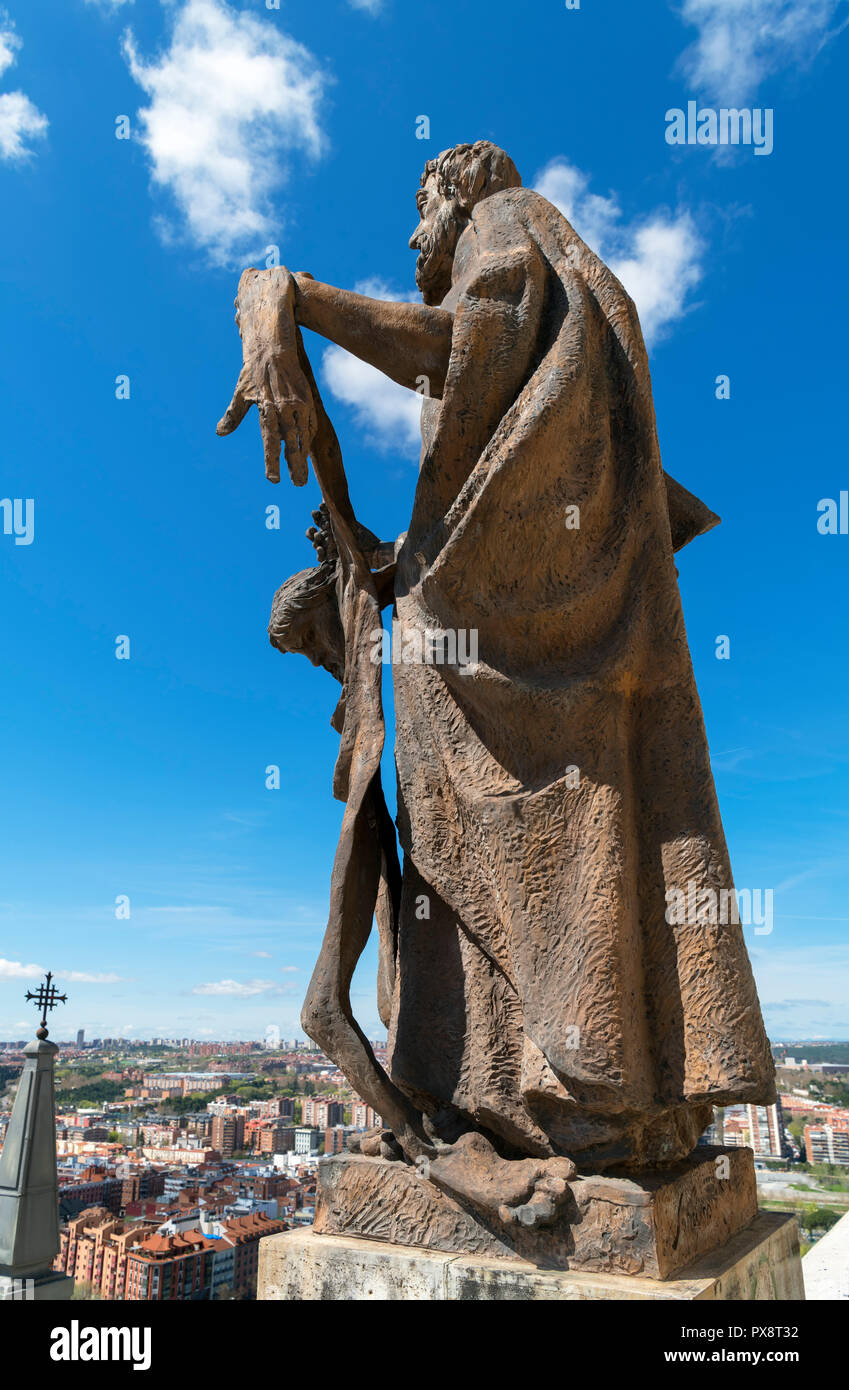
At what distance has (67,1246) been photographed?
1009 cm

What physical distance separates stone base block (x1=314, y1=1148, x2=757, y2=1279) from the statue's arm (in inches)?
111

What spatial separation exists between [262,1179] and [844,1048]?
631 centimetres

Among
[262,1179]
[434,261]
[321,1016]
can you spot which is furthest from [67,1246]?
[434,261]

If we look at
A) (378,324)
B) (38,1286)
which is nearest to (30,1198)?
(38,1286)

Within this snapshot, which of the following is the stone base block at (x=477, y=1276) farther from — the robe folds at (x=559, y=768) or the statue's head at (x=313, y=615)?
the statue's head at (x=313, y=615)

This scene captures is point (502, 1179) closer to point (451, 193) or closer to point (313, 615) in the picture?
point (313, 615)

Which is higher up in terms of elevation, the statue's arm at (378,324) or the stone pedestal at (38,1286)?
the statue's arm at (378,324)

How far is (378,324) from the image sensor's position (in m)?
3.38

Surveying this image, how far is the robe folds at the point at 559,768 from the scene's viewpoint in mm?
2932

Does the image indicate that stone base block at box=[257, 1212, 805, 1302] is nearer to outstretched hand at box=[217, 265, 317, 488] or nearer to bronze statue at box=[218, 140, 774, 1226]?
bronze statue at box=[218, 140, 774, 1226]

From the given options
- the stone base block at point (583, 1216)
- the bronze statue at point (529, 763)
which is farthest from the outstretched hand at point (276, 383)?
the stone base block at point (583, 1216)

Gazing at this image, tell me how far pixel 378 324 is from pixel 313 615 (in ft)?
3.99

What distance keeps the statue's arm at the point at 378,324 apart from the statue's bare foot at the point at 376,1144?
278 centimetres

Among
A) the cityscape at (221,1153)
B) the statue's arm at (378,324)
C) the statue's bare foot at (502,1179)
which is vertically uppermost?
the statue's arm at (378,324)
